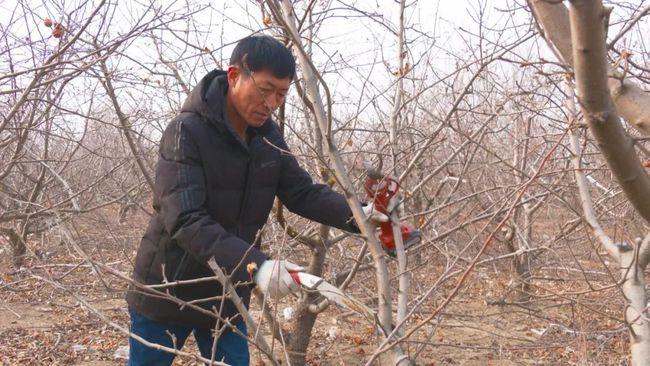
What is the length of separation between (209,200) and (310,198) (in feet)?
1.26

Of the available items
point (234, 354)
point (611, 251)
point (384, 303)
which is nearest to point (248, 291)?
point (234, 354)

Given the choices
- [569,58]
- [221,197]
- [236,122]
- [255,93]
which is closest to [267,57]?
[255,93]

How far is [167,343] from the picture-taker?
2.40 m

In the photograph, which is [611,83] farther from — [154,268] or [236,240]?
[154,268]

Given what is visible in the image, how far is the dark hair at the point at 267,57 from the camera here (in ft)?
6.59

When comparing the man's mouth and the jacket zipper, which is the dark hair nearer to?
the man's mouth

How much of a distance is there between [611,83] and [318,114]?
907mm

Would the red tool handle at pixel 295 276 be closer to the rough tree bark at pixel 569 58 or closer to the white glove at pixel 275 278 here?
the white glove at pixel 275 278

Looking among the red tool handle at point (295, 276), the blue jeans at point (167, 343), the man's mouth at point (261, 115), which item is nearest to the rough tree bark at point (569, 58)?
the red tool handle at point (295, 276)

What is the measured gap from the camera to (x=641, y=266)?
232 cm

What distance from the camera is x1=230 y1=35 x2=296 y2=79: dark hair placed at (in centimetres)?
201

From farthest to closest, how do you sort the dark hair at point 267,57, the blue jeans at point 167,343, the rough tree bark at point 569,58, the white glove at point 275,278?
the blue jeans at point 167,343, the dark hair at point 267,57, the white glove at point 275,278, the rough tree bark at point 569,58

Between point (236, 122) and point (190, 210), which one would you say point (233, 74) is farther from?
point (190, 210)

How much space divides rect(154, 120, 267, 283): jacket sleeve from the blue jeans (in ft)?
1.26
